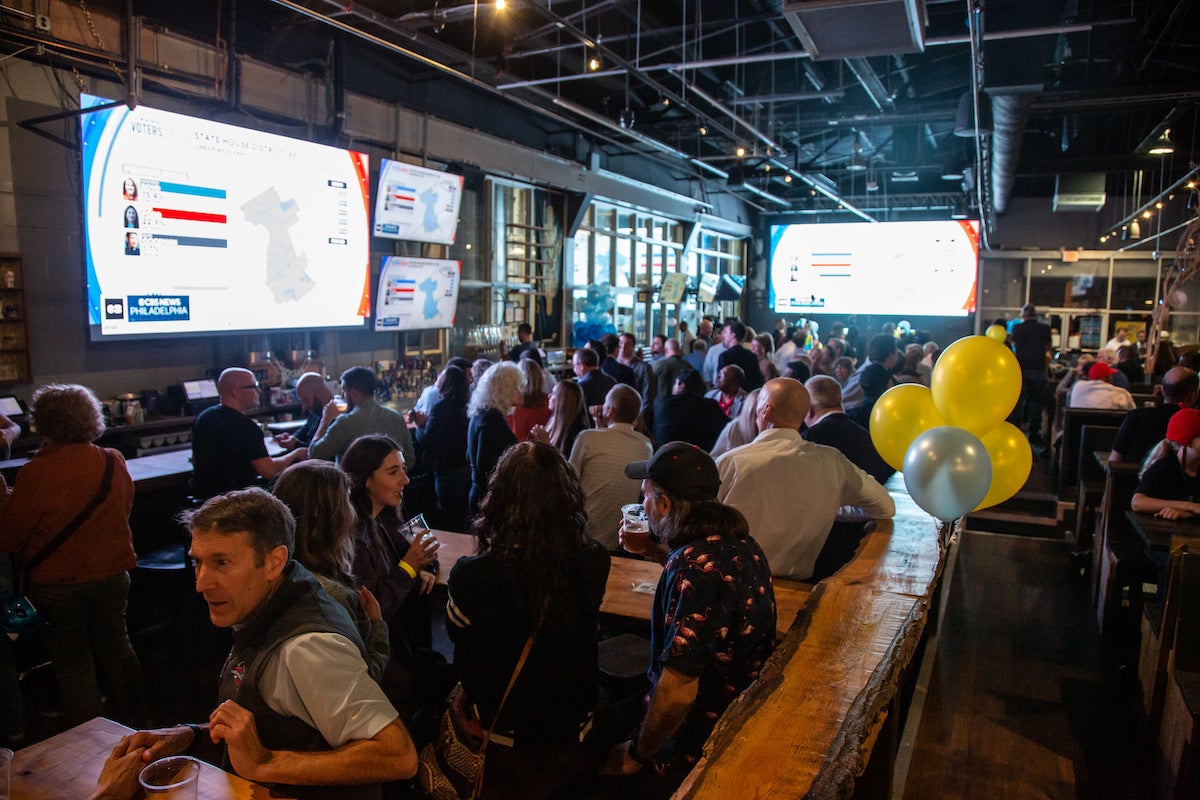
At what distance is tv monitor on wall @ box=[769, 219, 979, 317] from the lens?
15.3m

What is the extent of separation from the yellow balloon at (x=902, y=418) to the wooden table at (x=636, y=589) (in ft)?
3.59

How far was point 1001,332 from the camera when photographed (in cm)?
995

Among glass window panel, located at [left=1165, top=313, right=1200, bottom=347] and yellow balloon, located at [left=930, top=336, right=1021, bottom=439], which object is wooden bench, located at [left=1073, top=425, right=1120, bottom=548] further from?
glass window panel, located at [left=1165, top=313, right=1200, bottom=347]

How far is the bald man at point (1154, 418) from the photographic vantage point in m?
4.46

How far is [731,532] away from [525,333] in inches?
269


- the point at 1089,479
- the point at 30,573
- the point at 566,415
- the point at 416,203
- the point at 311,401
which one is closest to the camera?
the point at 30,573

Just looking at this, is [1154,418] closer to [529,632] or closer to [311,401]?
[529,632]

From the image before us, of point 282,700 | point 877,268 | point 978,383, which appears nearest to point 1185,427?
point 978,383

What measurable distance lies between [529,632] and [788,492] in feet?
4.66

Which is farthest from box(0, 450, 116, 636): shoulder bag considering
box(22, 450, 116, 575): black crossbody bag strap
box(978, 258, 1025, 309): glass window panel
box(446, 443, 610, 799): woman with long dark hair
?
box(978, 258, 1025, 309): glass window panel

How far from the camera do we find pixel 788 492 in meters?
3.01

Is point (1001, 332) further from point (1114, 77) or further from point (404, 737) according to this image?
point (404, 737)

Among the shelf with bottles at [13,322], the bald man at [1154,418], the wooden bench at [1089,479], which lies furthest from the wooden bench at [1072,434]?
the shelf with bottles at [13,322]

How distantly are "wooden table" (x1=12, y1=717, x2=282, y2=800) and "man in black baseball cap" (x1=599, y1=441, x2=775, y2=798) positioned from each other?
918 millimetres
